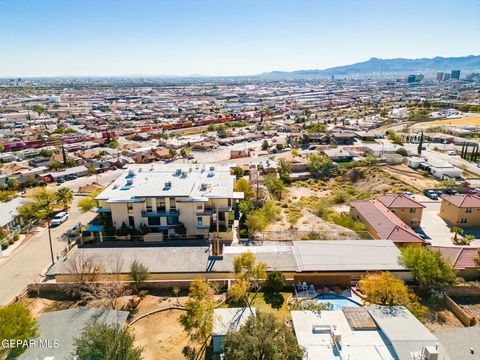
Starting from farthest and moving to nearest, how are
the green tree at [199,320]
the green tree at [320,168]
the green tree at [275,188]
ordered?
the green tree at [320,168] < the green tree at [275,188] < the green tree at [199,320]

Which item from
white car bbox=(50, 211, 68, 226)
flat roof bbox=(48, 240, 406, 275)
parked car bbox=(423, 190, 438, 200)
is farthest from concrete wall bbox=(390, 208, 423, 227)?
white car bbox=(50, 211, 68, 226)

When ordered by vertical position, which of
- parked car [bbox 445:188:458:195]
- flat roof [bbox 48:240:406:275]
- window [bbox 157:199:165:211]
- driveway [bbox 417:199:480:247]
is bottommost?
driveway [bbox 417:199:480:247]

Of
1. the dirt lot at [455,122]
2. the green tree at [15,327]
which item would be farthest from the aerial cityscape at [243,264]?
the dirt lot at [455,122]

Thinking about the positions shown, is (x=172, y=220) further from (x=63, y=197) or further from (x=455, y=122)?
(x=455, y=122)

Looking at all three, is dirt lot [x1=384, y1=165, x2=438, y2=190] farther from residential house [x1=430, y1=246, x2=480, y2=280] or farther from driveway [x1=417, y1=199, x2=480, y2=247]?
residential house [x1=430, y1=246, x2=480, y2=280]

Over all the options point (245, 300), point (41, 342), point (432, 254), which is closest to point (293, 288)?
point (245, 300)

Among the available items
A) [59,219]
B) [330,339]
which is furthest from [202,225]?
[330,339]

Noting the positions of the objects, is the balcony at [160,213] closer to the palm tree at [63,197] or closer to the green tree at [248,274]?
the green tree at [248,274]
